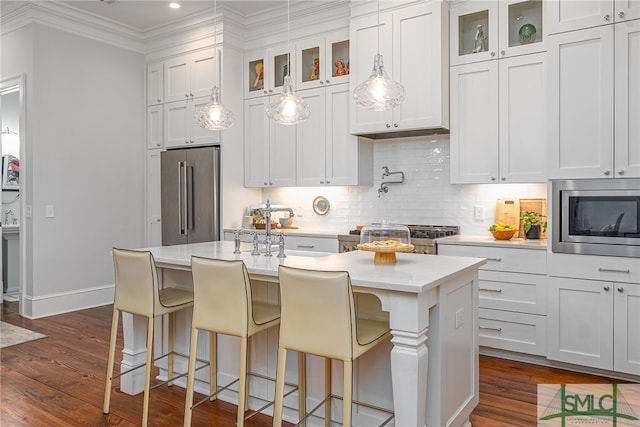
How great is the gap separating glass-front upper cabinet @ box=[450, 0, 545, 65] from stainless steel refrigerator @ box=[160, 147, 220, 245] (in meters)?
2.67

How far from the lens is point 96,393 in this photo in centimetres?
306

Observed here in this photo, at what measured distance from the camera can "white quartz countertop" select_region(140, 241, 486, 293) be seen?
6.57ft

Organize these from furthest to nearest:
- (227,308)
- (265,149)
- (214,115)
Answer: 1. (265,149)
2. (214,115)
3. (227,308)

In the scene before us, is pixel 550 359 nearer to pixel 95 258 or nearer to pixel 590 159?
pixel 590 159

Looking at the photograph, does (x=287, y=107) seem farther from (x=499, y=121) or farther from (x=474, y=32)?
(x=474, y=32)

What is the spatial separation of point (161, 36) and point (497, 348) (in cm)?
486

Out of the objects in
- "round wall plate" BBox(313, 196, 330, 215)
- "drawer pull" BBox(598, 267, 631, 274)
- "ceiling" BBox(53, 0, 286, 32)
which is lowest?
"drawer pull" BBox(598, 267, 631, 274)

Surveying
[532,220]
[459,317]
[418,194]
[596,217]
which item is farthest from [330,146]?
[459,317]

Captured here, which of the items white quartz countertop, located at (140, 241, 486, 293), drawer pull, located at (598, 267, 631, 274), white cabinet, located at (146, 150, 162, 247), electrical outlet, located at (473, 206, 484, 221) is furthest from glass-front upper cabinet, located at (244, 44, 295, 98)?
drawer pull, located at (598, 267, 631, 274)

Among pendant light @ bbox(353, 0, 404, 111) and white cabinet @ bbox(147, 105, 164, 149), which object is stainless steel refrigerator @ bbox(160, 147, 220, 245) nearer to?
white cabinet @ bbox(147, 105, 164, 149)

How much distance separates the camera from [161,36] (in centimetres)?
553

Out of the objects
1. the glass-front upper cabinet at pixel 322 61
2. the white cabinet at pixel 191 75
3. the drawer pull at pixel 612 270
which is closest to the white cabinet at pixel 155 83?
the white cabinet at pixel 191 75

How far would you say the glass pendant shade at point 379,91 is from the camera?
2.67 meters

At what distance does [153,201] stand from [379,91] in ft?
12.9
